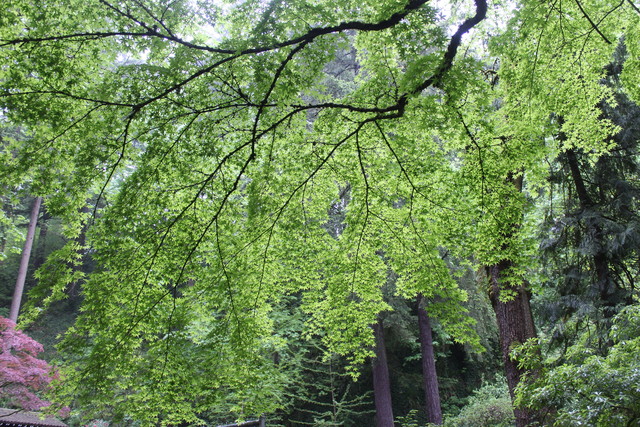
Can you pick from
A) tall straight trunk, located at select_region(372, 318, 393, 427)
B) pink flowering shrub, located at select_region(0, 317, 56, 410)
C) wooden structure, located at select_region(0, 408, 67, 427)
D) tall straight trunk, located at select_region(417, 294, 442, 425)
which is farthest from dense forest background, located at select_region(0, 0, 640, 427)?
tall straight trunk, located at select_region(417, 294, 442, 425)

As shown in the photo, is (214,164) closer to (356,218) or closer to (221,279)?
(221,279)

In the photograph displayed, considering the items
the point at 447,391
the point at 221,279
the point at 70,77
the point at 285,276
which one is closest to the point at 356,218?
the point at 285,276

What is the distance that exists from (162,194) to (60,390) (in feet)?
6.67

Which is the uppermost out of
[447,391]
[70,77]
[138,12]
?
Answer: [138,12]

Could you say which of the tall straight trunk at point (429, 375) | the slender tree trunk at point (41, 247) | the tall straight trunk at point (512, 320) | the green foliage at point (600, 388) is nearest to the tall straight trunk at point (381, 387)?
the tall straight trunk at point (429, 375)

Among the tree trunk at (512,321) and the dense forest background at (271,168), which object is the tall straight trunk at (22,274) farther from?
the tree trunk at (512,321)

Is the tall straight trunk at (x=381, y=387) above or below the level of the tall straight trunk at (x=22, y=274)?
below

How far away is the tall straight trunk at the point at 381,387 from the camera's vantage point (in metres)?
10.9

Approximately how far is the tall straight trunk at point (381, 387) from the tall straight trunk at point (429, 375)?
3.38 ft

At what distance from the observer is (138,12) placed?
3.61 meters

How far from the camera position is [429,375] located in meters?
11.1

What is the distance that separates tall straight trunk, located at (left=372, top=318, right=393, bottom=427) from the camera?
10.9m

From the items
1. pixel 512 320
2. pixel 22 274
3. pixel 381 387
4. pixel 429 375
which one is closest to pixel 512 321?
pixel 512 320

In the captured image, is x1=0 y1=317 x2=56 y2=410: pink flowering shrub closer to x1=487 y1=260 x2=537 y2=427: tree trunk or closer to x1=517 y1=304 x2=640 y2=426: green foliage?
x1=487 y1=260 x2=537 y2=427: tree trunk
